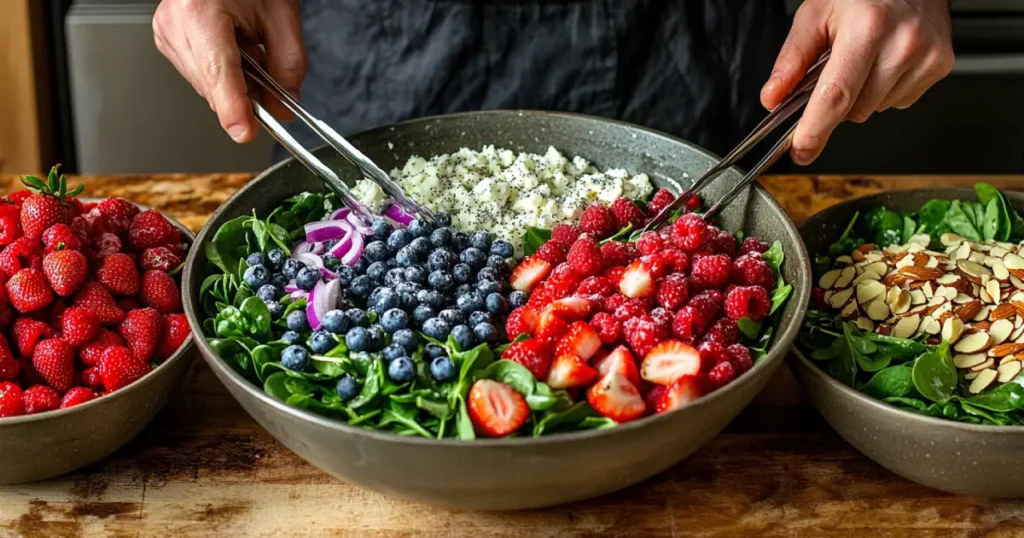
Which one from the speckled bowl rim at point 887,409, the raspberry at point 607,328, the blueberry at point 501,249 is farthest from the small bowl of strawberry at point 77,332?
the speckled bowl rim at point 887,409

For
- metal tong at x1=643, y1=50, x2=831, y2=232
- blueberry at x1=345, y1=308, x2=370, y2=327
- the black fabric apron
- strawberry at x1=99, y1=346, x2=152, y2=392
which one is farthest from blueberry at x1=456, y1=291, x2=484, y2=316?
the black fabric apron

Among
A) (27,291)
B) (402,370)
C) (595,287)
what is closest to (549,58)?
(595,287)

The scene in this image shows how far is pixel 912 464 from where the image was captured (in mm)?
1318

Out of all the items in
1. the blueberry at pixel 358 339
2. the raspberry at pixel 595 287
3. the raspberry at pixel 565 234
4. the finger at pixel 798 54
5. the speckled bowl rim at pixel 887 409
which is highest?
the finger at pixel 798 54

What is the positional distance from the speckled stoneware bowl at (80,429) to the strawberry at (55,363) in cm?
9

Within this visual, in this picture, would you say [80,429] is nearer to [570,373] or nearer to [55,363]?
[55,363]

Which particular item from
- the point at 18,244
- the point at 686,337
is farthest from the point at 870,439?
the point at 18,244

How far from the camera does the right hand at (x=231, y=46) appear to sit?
1560 millimetres

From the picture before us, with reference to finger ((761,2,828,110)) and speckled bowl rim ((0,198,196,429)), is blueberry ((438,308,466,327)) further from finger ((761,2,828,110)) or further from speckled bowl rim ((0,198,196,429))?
finger ((761,2,828,110))

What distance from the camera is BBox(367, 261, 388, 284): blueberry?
1496 millimetres

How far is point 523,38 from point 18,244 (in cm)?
101

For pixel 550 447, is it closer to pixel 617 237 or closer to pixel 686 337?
pixel 686 337

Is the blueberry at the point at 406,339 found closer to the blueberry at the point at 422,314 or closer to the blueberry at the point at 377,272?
the blueberry at the point at 422,314

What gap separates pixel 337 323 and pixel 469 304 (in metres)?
0.19
